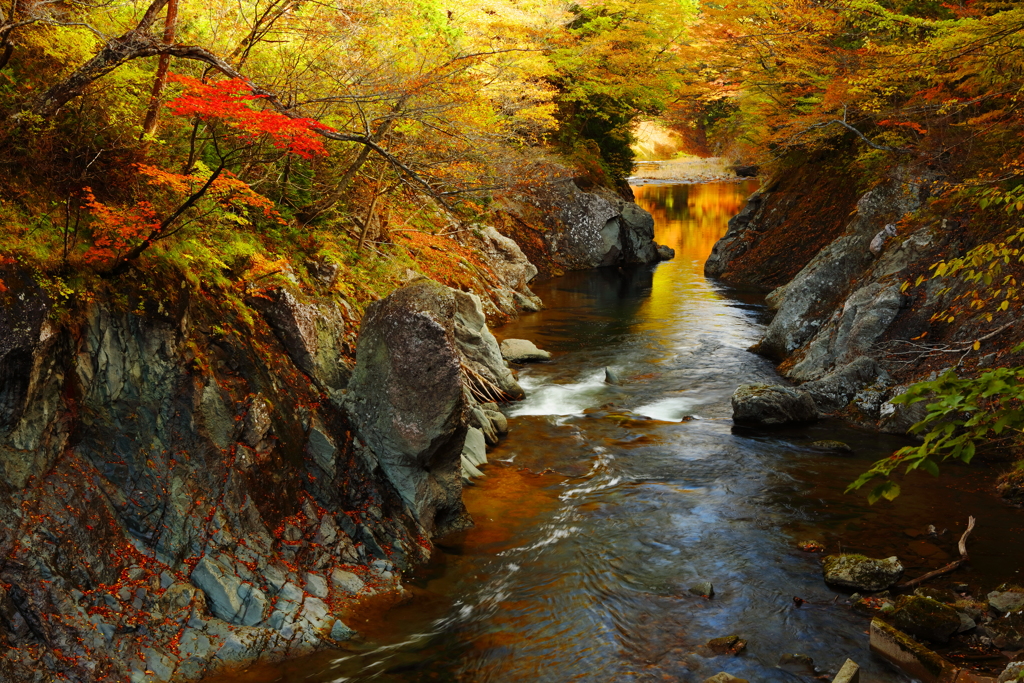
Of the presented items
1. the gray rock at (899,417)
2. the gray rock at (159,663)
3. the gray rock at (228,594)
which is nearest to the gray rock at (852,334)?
the gray rock at (899,417)

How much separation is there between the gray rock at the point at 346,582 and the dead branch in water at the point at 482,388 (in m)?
5.73

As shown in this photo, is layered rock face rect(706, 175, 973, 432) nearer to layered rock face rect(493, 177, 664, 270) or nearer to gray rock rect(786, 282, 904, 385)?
gray rock rect(786, 282, 904, 385)

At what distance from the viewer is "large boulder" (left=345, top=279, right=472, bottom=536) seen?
319 inches

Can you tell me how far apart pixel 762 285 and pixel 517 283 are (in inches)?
346

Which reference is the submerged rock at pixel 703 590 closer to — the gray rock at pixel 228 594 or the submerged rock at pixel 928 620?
the submerged rock at pixel 928 620

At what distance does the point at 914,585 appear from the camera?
7.36 metres

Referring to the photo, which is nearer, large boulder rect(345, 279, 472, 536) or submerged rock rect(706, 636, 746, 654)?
submerged rock rect(706, 636, 746, 654)

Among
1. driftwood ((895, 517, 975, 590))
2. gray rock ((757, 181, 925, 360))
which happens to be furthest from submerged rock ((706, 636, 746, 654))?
gray rock ((757, 181, 925, 360))

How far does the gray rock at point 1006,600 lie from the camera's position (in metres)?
6.69

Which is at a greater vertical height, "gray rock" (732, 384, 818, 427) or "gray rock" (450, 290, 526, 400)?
"gray rock" (450, 290, 526, 400)

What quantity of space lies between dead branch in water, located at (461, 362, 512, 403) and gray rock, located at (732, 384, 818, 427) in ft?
14.0

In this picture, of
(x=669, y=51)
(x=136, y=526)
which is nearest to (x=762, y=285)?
(x=669, y=51)

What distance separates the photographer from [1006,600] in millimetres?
6777

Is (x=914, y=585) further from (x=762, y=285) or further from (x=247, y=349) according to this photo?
(x=762, y=285)
